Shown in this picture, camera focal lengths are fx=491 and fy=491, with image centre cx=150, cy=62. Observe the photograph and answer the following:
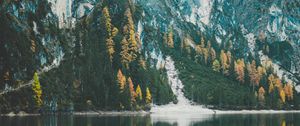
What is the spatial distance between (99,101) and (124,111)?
9.41 m

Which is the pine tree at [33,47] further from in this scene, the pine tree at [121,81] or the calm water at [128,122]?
the calm water at [128,122]

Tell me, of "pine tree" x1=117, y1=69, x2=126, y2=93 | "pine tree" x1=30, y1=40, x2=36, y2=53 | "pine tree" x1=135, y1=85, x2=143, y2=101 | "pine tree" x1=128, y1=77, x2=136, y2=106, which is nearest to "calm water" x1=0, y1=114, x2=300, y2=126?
"pine tree" x1=128, y1=77, x2=136, y2=106

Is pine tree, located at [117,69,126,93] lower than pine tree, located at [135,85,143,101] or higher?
higher

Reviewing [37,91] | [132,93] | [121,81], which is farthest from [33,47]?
[132,93]

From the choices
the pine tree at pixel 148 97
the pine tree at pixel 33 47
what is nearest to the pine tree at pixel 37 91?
the pine tree at pixel 33 47

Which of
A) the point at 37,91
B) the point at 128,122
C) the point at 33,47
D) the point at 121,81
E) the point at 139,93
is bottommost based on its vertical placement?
the point at 128,122

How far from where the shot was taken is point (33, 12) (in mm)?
188750

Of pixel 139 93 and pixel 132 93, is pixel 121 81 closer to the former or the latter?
pixel 132 93

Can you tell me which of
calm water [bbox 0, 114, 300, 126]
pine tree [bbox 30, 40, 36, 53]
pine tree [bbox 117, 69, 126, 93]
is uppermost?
pine tree [bbox 30, 40, 36, 53]

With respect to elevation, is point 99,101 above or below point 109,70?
below

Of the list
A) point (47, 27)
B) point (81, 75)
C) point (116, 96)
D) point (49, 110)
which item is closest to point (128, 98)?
point (116, 96)

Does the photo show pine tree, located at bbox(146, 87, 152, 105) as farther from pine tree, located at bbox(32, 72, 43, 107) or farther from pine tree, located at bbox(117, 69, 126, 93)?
pine tree, located at bbox(32, 72, 43, 107)

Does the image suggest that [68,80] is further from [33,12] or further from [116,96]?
[33,12]

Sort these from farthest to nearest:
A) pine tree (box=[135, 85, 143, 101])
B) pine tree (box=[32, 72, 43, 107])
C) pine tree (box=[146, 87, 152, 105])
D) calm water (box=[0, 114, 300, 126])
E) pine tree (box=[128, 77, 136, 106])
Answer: pine tree (box=[146, 87, 152, 105]), pine tree (box=[135, 85, 143, 101]), pine tree (box=[128, 77, 136, 106]), pine tree (box=[32, 72, 43, 107]), calm water (box=[0, 114, 300, 126])
